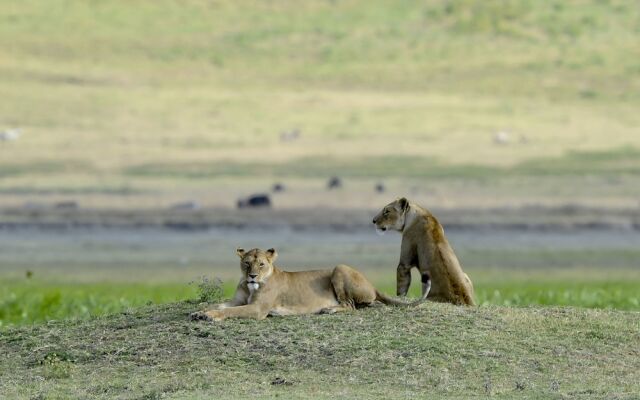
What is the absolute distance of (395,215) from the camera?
49.6ft

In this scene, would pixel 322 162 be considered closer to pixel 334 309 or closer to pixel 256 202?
pixel 256 202

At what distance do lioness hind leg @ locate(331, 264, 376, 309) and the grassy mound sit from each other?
0.17m

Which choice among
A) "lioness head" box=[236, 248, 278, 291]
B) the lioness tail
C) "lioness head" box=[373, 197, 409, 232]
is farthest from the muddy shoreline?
"lioness head" box=[236, 248, 278, 291]

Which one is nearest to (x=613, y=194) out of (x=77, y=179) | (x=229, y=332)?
(x=77, y=179)

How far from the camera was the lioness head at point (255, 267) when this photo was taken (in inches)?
534

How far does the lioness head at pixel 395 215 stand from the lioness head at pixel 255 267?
68.6 inches

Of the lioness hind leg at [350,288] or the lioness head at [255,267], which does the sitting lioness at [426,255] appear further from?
the lioness head at [255,267]

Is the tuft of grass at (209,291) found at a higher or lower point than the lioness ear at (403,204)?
lower

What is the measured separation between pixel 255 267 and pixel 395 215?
1995 millimetres

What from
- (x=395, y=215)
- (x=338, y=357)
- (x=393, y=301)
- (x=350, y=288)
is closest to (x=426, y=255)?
(x=395, y=215)

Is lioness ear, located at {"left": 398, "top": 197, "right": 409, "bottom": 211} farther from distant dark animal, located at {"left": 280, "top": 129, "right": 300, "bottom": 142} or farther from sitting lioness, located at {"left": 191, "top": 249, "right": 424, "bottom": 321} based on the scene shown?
distant dark animal, located at {"left": 280, "top": 129, "right": 300, "bottom": 142}

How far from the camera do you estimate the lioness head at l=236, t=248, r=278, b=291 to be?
534 inches

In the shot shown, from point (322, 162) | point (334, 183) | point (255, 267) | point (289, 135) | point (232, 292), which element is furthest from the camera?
point (289, 135)

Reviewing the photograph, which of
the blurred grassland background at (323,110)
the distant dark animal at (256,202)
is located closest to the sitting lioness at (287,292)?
the blurred grassland background at (323,110)
